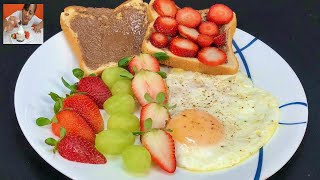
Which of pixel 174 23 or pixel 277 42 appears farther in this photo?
pixel 277 42

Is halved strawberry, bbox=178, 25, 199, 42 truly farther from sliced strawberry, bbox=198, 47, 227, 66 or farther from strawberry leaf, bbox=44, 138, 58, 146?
strawberry leaf, bbox=44, 138, 58, 146

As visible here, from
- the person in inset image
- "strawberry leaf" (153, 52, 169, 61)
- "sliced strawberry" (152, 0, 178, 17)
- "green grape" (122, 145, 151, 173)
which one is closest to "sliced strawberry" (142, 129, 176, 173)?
"green grape" (122, 145, 151, 173)

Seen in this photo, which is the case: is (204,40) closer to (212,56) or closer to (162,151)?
(212,56)

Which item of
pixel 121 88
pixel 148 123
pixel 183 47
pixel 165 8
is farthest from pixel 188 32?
pixel 148 123

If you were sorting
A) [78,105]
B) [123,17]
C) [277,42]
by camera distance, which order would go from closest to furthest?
1. [78,105]
2. [123,17]
3. [277,42]

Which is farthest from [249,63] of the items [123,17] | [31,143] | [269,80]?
[31,143]

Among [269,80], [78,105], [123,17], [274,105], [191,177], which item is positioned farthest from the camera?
[123,17]

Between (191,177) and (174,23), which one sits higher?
(174,23)

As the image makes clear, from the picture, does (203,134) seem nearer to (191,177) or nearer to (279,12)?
(191,177)
